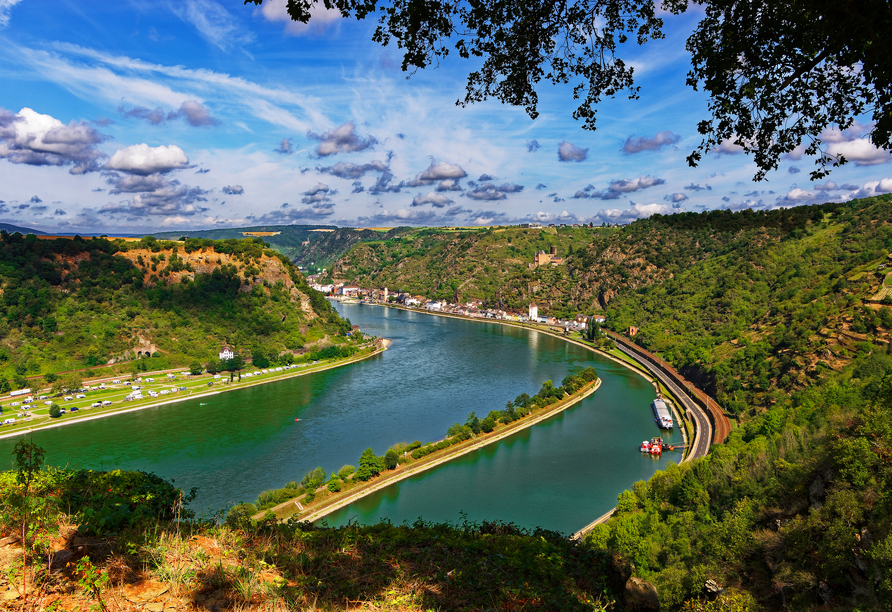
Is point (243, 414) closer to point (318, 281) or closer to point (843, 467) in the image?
point (843, 467)

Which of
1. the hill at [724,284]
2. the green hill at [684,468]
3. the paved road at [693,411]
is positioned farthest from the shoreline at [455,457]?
the hill at [724,284]

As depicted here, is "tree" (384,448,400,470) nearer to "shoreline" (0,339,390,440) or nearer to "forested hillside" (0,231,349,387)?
"shoreline" (0,339,390,440)

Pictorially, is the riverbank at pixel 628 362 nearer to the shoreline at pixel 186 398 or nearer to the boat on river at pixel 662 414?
the boat on river at pixel 662 414

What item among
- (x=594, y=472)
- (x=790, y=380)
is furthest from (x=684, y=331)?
(x=594, y=472)

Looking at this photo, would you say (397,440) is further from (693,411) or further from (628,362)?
(628,362)

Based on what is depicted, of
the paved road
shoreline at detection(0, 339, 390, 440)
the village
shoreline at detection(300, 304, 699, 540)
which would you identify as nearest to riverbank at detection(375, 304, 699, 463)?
shoreline at detection(300, 304, 699, 540)

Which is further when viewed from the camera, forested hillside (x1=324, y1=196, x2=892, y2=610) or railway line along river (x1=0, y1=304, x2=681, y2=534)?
railway line along river (x1=0, y1=304, x2=681, y2=534)
